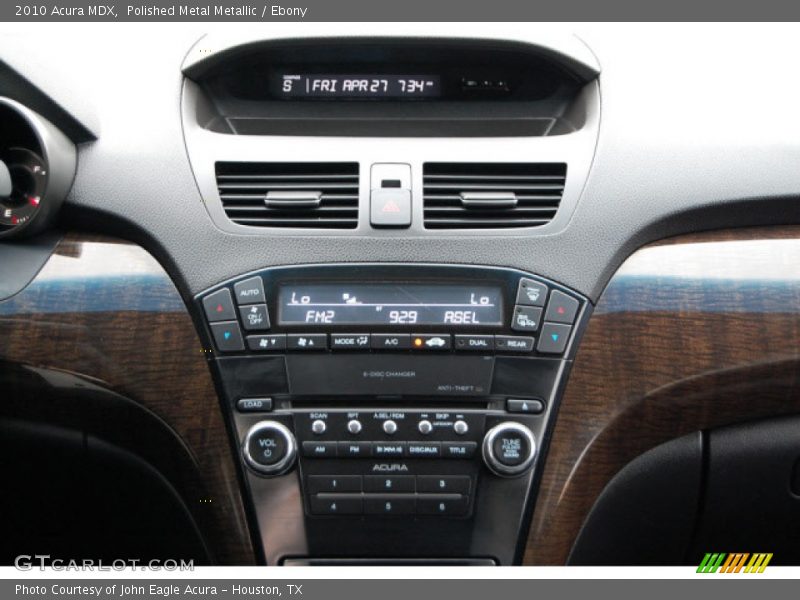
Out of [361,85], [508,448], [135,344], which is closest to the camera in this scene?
[508,448]

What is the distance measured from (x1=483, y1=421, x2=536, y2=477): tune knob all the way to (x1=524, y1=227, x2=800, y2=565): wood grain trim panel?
0.08 meters

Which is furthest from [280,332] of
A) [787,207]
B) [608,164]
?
[787,207]

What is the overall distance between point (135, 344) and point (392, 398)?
0.64m

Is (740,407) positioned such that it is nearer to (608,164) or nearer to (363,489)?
(608,164)

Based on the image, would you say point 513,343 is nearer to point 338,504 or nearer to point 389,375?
point 389,375

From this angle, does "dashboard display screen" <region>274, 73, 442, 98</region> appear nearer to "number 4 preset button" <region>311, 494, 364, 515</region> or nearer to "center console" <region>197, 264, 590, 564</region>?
"center console" <region>197, 264, 590, 564</region>

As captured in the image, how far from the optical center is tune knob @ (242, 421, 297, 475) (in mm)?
1857

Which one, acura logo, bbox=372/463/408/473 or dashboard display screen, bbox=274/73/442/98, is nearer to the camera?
acura logo, bbox=372/463/408/473

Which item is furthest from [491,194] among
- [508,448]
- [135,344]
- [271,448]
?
[135,344]

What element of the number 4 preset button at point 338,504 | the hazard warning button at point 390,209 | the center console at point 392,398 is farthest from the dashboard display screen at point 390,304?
the number 4 preset button at point 338,504

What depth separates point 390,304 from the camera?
6.22 ft

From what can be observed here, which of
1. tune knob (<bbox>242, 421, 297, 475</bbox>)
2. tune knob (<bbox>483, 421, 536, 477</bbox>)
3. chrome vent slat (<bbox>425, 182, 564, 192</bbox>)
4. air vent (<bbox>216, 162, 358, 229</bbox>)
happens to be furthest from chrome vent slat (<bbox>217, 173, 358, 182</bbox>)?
tune knob (<bbox>483, 421, 536, 477</bbox>)

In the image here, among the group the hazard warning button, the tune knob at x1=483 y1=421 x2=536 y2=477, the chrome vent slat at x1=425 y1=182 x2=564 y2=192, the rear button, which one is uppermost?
the chrome vent slat at x1=425 y1=182 x2=564 y2=192

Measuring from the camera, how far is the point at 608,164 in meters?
1.96
